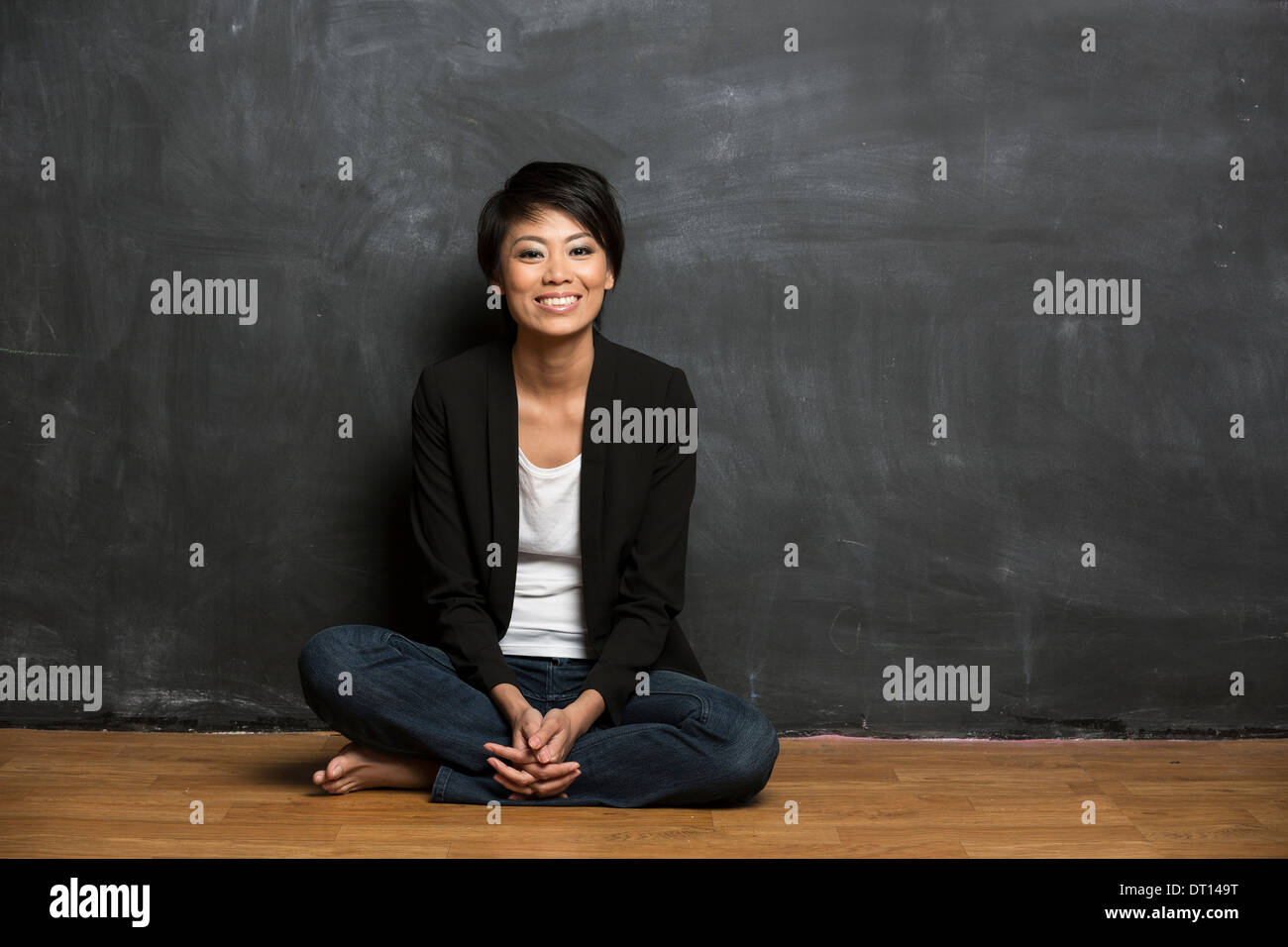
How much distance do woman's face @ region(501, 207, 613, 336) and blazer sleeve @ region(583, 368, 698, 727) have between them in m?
0.23

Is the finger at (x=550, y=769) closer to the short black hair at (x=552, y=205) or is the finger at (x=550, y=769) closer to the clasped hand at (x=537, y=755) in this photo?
the clasped hand at (x=537, y=755)

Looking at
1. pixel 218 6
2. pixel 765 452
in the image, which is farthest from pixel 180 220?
pixel 765 452

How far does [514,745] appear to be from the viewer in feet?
6.12

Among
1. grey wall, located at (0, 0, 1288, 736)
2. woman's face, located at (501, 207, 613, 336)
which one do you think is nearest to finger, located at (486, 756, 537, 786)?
grey wall, located at (0, 0, 1288, 736)

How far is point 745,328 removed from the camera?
90.0 inches

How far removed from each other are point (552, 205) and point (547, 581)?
0.60 meters

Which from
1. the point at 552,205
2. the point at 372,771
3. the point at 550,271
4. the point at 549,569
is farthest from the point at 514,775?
the point at 552,205

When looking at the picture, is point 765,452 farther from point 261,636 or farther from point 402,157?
point 261,636

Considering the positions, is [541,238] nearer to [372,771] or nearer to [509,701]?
[509,701]

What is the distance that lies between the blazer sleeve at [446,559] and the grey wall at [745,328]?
0.27 m

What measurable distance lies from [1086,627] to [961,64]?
1.04 metres

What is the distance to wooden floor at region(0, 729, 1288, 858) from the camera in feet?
5.61

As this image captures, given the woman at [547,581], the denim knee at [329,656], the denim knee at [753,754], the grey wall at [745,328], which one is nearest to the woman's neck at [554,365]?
the woman at [547,581]

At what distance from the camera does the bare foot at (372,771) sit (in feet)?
6.30
